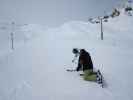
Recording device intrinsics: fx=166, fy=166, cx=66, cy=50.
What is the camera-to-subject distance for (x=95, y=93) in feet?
23.7

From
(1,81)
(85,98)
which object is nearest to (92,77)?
(85,98)

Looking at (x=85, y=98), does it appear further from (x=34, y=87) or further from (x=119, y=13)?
(x=119, y=13)

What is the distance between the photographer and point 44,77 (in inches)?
387

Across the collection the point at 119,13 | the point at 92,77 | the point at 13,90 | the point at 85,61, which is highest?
the point at 119,13

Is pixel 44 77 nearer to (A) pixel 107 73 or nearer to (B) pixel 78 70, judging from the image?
(B) pixel 78 70

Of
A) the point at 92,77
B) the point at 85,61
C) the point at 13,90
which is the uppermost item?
the point at 85,61

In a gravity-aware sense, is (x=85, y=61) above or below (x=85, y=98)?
above

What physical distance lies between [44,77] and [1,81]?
305 cm

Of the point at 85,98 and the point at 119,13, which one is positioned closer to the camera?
the point at 85,98

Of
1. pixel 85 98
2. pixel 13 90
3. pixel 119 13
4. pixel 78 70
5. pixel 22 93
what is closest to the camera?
pixel 85 98

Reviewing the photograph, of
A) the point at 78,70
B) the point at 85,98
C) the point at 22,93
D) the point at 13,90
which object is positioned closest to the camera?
the point at 85,98

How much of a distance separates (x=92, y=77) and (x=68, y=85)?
125 cm

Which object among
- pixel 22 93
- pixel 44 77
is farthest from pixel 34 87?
pixel 44 77

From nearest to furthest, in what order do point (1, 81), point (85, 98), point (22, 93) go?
1. point (85, 98)
2. point (22, 93)
3. point (1, 81)
